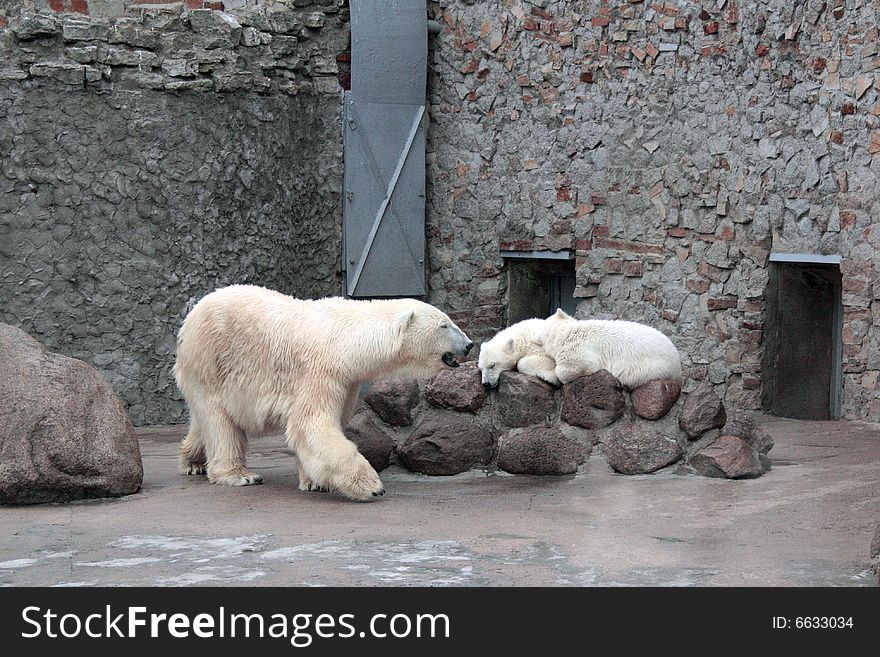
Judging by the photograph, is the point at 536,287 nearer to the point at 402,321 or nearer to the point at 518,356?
the point at 518,356

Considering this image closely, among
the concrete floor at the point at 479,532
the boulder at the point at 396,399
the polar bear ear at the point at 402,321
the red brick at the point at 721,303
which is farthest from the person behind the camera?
the red brick at the point at 721,303

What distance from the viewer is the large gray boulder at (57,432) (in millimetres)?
6164

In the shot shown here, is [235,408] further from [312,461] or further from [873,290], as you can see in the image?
[873,290]

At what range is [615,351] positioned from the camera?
23.2 ft

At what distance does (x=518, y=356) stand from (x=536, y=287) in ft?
14.6

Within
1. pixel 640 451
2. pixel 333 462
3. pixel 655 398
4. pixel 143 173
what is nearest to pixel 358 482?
pixel 333 462

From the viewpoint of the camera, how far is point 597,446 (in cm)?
706

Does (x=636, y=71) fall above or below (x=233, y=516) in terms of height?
above

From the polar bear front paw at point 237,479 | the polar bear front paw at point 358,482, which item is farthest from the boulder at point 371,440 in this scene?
the polar bear front paw at point 358,482

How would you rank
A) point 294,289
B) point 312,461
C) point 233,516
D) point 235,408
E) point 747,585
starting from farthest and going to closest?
1. point 294,289
2. point 235,408
3. point 312,461
4. point 233,516
5. point 747,585

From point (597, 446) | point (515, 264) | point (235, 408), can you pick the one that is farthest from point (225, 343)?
point (515, 264)

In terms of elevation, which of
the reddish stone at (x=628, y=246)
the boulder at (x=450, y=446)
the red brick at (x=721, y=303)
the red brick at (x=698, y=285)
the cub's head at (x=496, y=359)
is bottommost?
the boulder at (x=450, y=446)

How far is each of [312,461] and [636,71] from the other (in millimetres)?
5208

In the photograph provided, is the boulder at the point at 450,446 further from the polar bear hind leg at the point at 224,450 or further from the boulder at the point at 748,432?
the boulder at the point at 748,432
